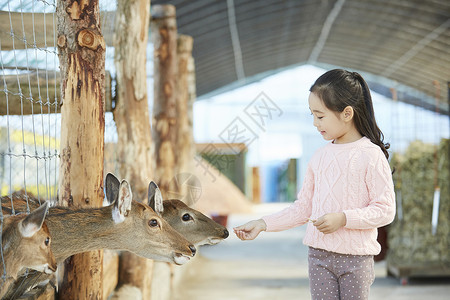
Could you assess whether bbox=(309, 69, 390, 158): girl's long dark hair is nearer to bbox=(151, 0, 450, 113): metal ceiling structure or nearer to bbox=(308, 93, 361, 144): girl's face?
bbox=(308, 93, 361, 144): girl's face

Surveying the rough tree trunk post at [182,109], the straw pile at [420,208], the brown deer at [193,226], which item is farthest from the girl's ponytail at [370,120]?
the rough tree trunk post at [182,109]

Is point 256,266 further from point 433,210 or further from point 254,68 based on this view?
point 254,68

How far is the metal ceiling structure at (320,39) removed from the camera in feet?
44.9

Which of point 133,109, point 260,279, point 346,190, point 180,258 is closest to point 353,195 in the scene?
point 346,190

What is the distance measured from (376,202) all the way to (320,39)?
16.4 m

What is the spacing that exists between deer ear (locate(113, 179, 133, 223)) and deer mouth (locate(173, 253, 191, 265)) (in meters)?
0.26

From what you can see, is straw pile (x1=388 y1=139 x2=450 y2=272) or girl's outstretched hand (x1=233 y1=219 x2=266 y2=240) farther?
straw pile (x1=388 y1=139 x2=450 y2=272)

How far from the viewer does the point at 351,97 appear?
2420 mm

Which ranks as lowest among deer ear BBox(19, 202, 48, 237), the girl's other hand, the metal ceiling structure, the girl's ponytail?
the girl's other hand

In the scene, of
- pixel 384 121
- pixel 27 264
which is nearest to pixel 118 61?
pixel 27 264

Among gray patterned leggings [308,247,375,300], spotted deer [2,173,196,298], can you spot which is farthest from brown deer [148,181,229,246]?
gray patterned leggings [308,247,375,300]

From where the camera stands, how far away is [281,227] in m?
2.54

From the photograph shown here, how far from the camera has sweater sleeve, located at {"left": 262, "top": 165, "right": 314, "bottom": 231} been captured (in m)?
2.54

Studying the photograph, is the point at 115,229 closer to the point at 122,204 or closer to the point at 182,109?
the point at 122,204
